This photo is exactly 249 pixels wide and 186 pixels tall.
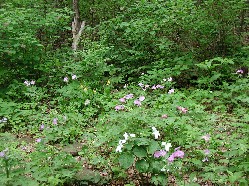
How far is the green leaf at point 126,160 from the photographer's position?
11.1 feet

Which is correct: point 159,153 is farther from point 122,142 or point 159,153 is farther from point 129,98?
point 129,98

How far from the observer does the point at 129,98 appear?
17.4 feet

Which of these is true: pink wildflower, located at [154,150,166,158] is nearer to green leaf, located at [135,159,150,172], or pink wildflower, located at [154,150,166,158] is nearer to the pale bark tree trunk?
green leaf, located at [135,159,150,172]

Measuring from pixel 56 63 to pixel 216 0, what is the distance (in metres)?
3.97

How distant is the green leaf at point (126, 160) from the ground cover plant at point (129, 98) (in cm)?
1

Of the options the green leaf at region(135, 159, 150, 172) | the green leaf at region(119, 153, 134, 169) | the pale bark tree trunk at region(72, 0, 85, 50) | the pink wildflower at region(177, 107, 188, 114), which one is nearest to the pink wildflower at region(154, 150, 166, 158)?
the green leaf at region(135, 159, 150, 172)

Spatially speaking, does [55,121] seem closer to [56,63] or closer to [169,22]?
[56,63]

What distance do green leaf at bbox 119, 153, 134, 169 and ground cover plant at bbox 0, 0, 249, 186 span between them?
0.01 meters

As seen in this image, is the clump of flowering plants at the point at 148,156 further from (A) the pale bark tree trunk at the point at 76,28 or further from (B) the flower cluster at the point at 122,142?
(A) the pale bark tree trunk at the point at 76,28

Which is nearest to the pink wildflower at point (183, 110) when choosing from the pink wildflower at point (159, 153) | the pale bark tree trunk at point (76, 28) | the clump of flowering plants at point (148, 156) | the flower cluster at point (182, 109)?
the flower cluster at point (182, 109)

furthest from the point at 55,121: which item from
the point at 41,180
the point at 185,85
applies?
the point at 185,85

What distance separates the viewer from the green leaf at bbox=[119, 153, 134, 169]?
3.37m

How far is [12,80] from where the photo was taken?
7.06 metres

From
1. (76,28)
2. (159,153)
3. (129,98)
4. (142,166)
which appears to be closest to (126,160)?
(142,166)
